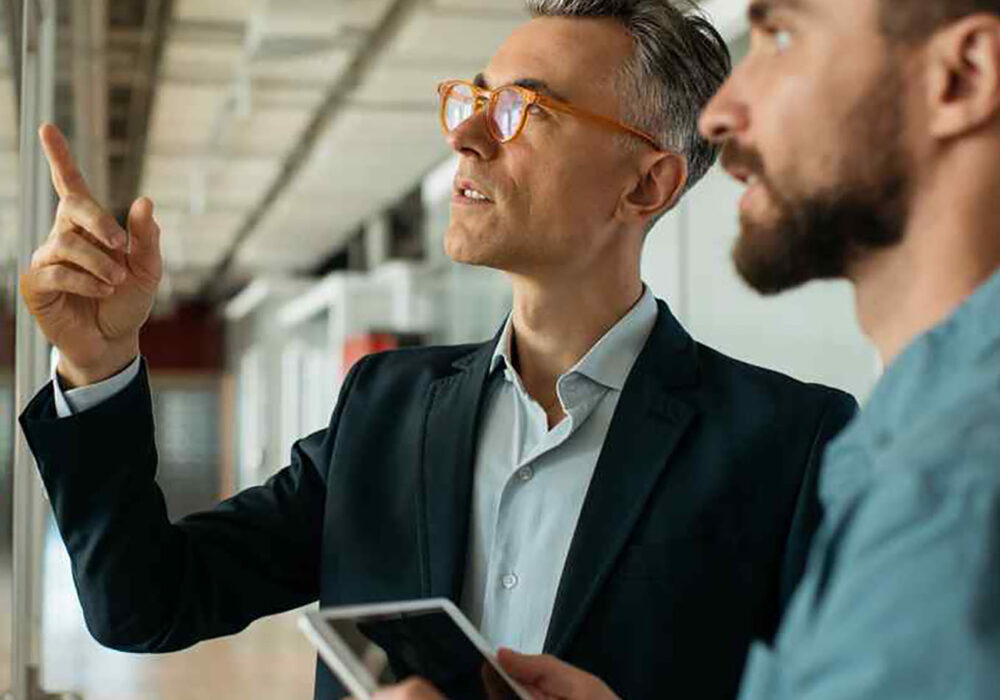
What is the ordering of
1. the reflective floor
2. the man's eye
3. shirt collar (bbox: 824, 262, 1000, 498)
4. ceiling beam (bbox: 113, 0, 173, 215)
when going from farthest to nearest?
the reflective floor < ceiling beam (bbox: 113, 0, 173, 215) < the man's eye < shirt collar (bbox: 824, 262, 1000, 498)

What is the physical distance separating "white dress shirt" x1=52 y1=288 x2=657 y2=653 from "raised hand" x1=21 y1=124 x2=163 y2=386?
0.04 meters

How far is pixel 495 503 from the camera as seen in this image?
1.95 meters

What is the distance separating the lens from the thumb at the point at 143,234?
181cm

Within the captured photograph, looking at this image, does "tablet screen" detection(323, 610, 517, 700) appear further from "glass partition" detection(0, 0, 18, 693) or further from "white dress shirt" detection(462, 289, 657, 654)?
"glass partition" detection(0, 0, 18, 693)

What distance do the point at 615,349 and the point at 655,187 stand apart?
0.32m

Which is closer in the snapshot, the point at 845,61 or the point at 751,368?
the point at 845,61

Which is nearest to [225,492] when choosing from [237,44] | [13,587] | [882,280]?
[237,44]

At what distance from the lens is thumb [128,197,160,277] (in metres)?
1.81

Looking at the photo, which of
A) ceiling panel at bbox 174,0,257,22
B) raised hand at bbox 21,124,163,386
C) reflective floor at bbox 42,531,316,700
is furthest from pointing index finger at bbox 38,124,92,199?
reflective floor at bbox 42,531,316,700

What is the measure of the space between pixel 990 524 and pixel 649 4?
1410 mm

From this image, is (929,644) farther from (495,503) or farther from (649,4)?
(649,4)

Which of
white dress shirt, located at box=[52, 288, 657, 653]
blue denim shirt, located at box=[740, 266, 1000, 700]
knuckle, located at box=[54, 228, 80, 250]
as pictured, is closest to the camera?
blue denim shirt, located at box=[740, 266, 1000, 700]

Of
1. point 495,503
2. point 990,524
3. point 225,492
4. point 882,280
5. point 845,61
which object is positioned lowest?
point 225,492

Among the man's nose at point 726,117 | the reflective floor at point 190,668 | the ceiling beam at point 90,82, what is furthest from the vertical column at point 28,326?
the reflective floor at point 190,668
